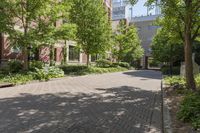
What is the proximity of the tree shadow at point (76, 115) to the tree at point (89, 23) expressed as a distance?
61.8ft

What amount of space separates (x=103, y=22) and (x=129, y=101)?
20615 mm

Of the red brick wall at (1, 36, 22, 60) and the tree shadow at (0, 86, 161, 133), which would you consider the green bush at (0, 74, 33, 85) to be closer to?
the tree shadow at (0, 86, 161, 133)

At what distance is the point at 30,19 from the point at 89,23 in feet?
35.0

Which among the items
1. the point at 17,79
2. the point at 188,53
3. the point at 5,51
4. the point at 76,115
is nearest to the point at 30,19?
the point at 17,79

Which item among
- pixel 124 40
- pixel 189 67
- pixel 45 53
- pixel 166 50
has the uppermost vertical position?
pixel 124 40

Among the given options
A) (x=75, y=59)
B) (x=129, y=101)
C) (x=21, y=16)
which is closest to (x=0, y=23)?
(x=21, y=16)

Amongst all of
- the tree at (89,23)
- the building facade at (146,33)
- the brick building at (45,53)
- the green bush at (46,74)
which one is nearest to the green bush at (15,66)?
the brick building at (45,53)

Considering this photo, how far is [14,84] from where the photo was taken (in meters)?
16.9

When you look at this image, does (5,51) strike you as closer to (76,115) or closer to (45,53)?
(45,53)

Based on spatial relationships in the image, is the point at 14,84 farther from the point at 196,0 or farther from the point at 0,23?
the point at 196,0

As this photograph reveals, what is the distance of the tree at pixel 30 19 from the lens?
20188 mm

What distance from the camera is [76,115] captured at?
348 inches

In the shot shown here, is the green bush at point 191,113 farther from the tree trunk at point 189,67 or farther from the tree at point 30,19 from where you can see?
the tree at point 30,19

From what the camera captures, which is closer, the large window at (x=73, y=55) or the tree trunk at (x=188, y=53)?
the tree trunk at (x=188, y=53)
